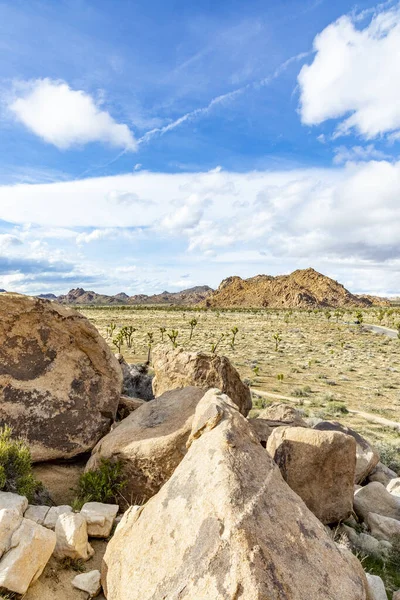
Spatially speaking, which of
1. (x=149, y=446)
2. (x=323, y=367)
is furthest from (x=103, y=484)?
(x=323, y=367)

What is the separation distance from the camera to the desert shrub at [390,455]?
47.8ft

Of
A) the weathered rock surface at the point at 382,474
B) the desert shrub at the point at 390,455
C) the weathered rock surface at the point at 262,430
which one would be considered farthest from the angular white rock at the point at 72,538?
the desert shrub at the point at 390,455

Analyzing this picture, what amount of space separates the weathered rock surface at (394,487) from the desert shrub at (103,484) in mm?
7555

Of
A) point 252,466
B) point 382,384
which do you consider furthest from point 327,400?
point 252,466

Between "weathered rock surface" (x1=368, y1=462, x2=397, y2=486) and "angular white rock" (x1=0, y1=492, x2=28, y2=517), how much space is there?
9.98m

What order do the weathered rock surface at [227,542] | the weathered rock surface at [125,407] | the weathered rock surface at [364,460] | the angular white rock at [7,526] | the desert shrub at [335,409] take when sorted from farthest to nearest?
the desert shrub at [335,409], the weathered rock surface at [364,460], the weathered rock surface at [125,407], the angular white rock at [7,526], the weathered rock surface at [227,542]

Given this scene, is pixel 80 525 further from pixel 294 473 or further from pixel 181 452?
pixel 294 473

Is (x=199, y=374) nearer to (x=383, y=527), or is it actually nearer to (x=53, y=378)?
(x=53, y=378)

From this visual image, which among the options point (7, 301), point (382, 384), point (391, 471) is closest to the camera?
point (7, 301)

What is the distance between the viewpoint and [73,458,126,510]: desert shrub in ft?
27.6

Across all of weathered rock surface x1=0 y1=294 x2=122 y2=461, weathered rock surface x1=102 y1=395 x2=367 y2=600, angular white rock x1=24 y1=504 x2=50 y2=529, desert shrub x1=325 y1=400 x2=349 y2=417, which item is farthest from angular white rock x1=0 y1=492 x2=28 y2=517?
desert shrub x1=325 y1=400 x2=349 y2=417

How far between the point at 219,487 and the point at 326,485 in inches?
180

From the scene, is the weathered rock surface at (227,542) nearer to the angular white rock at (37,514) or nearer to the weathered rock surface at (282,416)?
the angular white rock at (37,514)

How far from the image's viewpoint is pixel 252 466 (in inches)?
241
